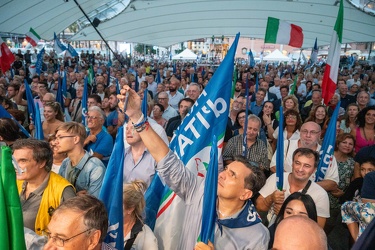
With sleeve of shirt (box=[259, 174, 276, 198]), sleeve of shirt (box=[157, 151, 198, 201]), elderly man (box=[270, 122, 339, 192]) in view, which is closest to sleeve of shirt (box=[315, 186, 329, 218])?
sleeve of shirt (box=[259, 174, 276, 198])

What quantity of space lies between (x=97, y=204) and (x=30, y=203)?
32.5 inches

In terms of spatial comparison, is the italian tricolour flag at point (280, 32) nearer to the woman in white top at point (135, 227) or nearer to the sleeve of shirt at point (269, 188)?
the sleeve of shirt at point (269, 188)

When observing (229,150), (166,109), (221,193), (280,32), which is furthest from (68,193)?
(280,32)

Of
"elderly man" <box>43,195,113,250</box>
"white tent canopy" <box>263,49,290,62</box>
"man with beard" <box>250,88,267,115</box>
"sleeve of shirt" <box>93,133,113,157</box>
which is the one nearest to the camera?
"elderly man" <box>43,195,113,250</box>

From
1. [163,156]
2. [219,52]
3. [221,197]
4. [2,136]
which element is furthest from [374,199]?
[219,52]

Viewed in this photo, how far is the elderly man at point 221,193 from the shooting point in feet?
7.00

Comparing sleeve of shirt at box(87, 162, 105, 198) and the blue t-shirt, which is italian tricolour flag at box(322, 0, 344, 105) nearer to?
the blue t-shirt

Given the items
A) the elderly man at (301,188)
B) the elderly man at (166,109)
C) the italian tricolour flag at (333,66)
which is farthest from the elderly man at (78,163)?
the italian tricolour flag at (333,66)

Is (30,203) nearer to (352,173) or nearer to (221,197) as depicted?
(221,197)

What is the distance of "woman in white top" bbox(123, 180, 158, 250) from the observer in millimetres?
2232

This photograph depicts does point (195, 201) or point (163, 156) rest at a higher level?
point (163, 156)

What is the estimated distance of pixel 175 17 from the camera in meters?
24.6

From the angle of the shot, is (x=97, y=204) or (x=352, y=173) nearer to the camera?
(x=97, y=204)

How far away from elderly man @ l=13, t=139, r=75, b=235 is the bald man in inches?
58.6
